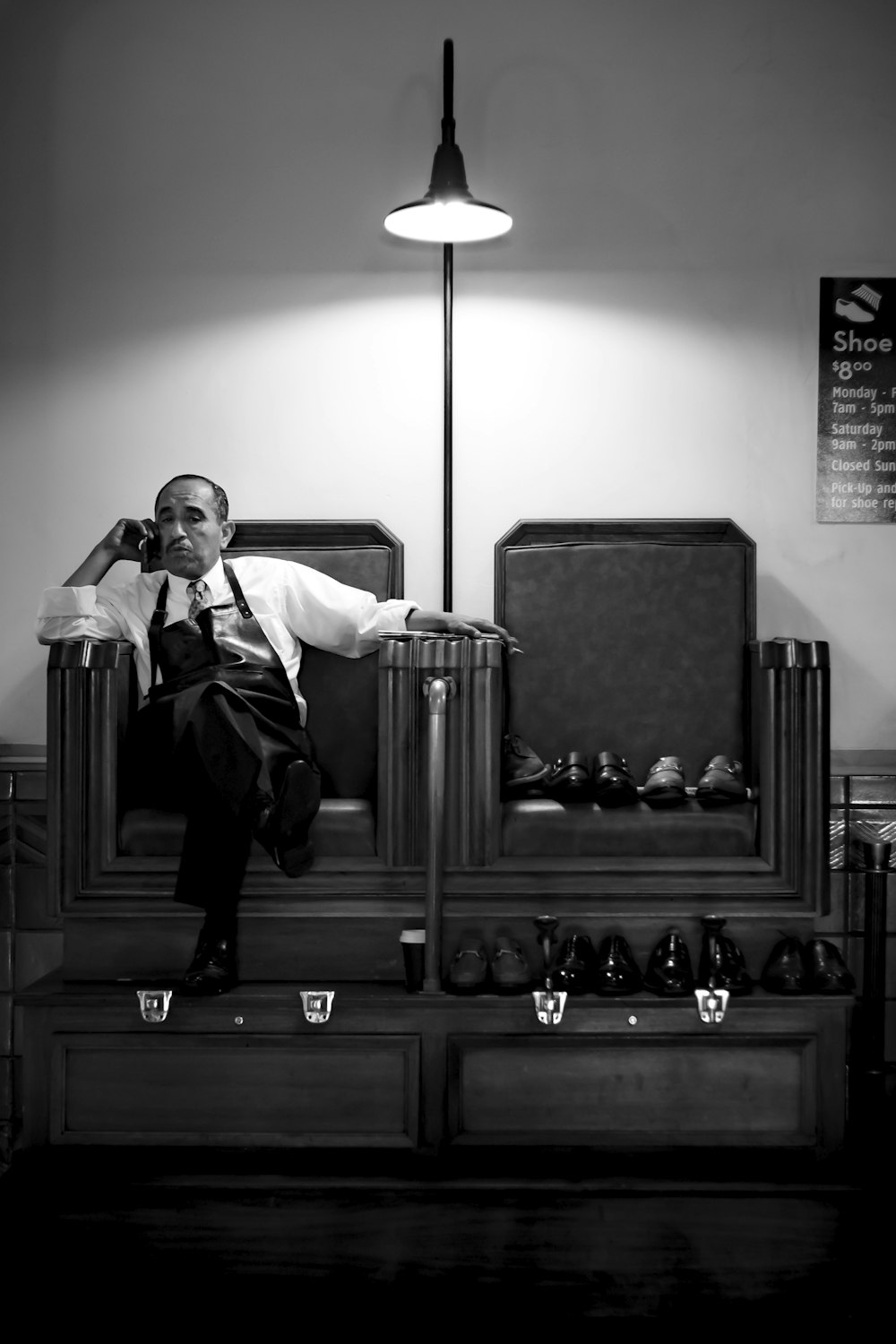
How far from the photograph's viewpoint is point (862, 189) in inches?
138

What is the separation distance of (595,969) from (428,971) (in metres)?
0.36

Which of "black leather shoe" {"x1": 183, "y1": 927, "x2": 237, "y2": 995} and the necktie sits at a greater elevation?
the necktie

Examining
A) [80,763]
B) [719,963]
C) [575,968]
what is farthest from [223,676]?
[719,963]

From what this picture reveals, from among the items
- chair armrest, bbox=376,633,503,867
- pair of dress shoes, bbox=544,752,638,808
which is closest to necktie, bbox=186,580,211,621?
chair armrest, bbox=376,633,503,867

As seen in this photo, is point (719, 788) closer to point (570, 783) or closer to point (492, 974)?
point (570, 783)

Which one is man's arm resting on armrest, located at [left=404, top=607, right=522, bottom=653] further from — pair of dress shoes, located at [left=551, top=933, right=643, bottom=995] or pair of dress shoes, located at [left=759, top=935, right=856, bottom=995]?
pair of dress shoes, located at [left=759, top=935, right=856, bottom=995]

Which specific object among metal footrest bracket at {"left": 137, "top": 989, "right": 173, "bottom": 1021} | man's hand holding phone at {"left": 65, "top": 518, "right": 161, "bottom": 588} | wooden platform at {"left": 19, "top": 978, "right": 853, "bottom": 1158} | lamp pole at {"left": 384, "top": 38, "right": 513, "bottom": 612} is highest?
lamp pole at {"left": 384, "top": 38, "right": 513, "bottom": 612}

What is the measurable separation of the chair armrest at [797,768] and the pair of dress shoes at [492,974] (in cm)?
63

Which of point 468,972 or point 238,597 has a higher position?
point 238,597

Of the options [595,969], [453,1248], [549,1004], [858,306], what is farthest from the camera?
[858,306]

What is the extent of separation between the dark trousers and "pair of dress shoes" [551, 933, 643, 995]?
0.72m

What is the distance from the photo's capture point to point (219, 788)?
2381 mm

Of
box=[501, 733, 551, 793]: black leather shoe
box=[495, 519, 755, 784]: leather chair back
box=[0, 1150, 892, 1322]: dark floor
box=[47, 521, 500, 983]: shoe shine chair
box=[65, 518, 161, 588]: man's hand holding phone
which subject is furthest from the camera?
box=[495, 519, 755, 784]: leather chair back

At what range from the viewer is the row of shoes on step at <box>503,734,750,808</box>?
8.39 feet
